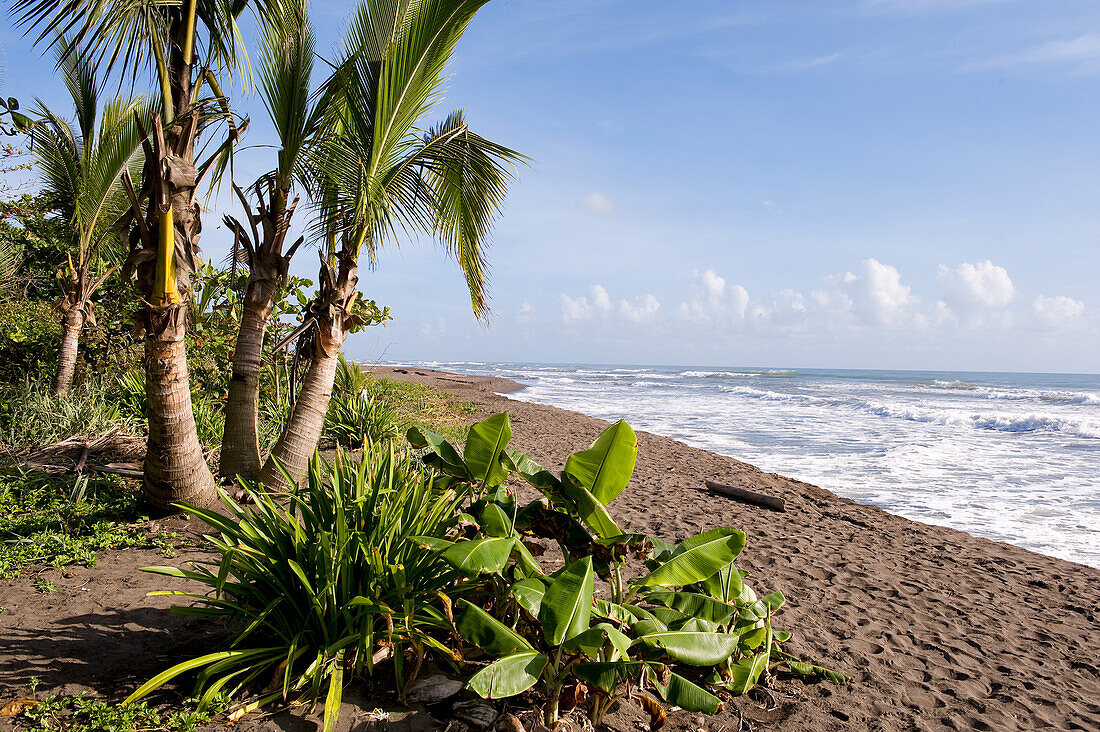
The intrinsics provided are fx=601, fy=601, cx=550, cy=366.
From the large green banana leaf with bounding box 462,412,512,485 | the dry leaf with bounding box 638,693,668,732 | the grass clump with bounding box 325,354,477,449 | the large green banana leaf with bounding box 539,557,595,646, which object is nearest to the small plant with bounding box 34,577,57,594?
the large green banana leaf with bounding box 462,412,512,485

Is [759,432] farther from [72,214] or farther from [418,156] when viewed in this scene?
[72,214]

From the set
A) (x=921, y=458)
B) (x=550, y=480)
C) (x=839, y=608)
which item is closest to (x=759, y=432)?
(x=921, y=458)

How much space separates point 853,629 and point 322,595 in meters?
3.53

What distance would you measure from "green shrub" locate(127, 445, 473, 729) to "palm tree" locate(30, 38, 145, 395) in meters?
5.46

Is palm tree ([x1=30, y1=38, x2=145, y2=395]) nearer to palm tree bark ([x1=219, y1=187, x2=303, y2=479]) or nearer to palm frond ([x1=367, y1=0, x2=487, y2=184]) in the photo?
palm tree bark ([x1=219, y1=187, x2=303, y2=479])

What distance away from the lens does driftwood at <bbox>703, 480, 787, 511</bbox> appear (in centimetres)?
→ 738

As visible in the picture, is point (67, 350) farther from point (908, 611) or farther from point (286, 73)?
point (908, 611)

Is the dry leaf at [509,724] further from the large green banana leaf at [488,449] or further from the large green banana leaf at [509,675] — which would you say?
the large green banana leaf at [488,449]

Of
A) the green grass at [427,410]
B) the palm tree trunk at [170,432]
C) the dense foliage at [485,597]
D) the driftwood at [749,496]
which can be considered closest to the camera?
the dense foliage at [485,597]

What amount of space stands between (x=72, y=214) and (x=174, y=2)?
6058 mm

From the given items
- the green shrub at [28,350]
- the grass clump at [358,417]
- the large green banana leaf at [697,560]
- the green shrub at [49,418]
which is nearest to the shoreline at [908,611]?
the large green banana leaf at [697,560]

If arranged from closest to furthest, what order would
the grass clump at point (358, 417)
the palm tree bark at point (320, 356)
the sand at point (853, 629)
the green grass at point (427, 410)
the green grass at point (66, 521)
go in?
the sand at point (853, 629)
the green grass at point (66, 521)
the palm tree bark at point (320, 356)
the grass clump at point (358, 417)
the green grass at point (427, 410)

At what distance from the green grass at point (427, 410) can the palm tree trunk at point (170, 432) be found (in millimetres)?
4541

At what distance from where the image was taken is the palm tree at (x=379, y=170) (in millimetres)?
4359
